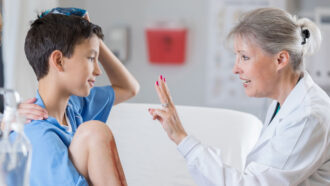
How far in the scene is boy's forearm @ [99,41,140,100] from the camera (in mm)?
1700

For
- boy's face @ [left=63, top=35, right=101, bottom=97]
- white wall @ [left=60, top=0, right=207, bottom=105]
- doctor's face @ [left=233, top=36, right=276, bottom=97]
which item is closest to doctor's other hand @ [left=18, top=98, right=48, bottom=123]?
boy's face @ [left=63, top=35, right=101, bottom=97]

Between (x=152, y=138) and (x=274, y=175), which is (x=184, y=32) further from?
(x=274, y=175)

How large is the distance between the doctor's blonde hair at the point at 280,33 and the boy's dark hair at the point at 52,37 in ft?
1.65

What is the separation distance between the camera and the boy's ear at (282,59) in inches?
56.1

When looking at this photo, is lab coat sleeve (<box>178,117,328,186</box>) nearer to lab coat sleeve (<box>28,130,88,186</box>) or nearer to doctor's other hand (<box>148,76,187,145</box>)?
doctor's other hand (<box>148,76,187,145</box>)

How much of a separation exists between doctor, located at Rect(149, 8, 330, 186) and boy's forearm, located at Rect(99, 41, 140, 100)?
377mm

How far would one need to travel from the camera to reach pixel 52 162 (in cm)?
130

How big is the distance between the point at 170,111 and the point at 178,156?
30.0 inches

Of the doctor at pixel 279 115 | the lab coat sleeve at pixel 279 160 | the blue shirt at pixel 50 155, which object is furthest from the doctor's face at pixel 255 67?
the blue shirt at pixel 50 155

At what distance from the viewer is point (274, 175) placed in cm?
132

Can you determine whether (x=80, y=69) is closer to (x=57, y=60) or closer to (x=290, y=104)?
(x=57, y=60)

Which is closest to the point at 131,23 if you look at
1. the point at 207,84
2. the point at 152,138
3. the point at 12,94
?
the point at 207,84

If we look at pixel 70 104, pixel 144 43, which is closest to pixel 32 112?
pixel 70 104

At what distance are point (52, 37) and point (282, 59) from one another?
0.70 metres
